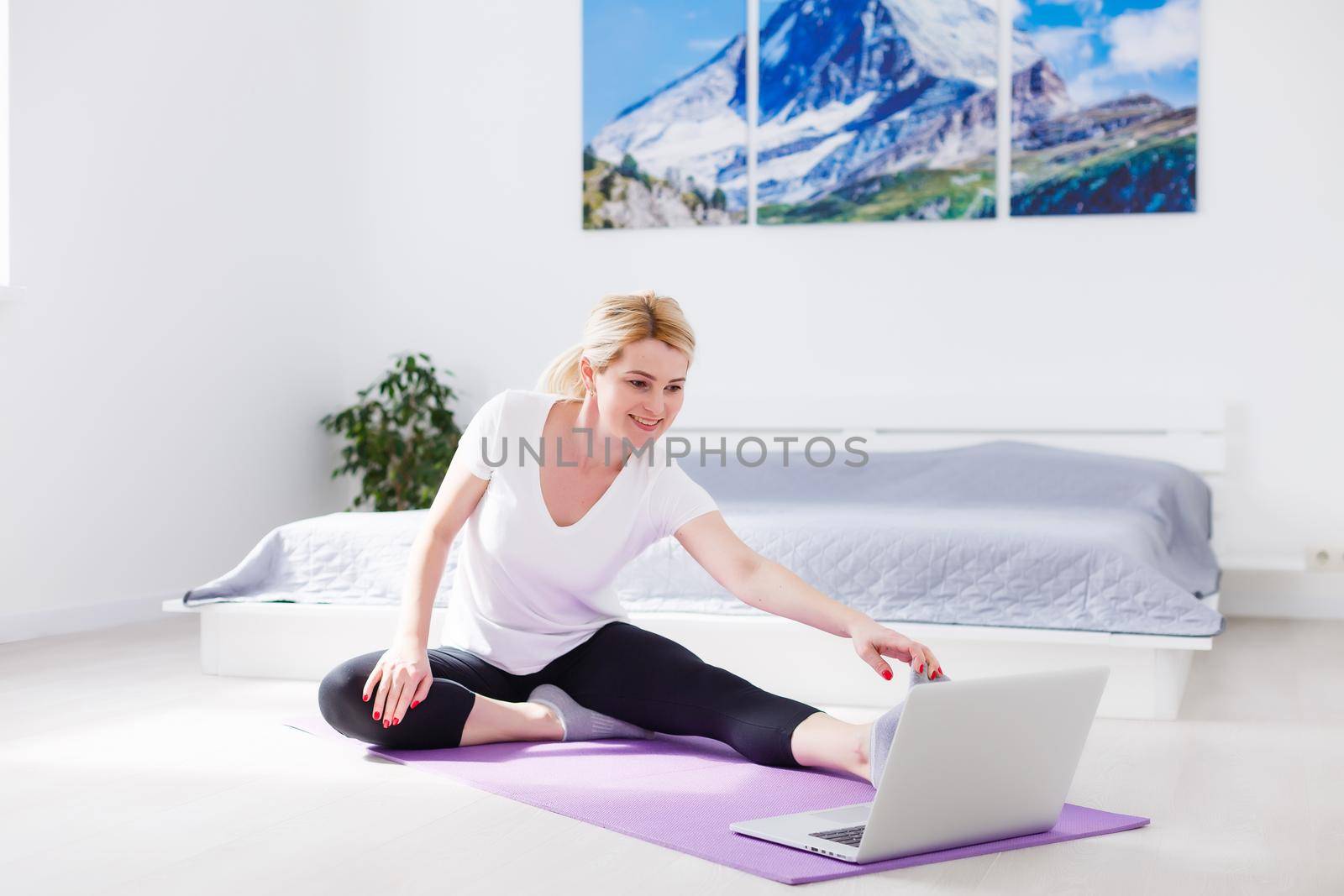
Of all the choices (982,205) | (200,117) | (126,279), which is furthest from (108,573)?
(982,205)

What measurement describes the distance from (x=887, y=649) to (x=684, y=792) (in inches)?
15.3

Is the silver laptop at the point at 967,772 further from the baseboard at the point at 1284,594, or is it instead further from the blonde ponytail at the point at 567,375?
the baseboard at the point at 1284,594

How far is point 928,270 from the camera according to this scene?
459cm

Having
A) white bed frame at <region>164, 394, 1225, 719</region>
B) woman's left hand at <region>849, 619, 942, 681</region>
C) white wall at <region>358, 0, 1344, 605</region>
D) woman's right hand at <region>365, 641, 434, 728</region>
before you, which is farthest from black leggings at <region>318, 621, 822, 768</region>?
white wall at <region>358, 0, 1344, 605</region>

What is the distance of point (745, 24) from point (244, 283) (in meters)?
1.94

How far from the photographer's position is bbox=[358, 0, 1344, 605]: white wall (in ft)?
14.0

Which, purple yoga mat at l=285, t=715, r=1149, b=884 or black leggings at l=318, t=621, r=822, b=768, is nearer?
purple yoga mat at l=285, t=715, r=1149, b=884

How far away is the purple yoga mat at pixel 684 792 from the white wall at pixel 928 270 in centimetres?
254

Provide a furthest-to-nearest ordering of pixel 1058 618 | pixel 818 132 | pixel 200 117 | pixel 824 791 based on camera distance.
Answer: pixel 818 132
pixel 200 117
pixel 1058 618
pixel 824 791

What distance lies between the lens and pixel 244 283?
15.0 feet

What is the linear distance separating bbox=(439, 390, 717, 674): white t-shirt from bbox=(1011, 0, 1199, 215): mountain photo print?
8.81 feet

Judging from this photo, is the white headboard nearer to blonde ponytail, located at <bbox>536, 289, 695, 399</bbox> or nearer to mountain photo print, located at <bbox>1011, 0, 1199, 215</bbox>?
mountain photo print, located at <bbox>1011, 0, 1199, 215</bbox>

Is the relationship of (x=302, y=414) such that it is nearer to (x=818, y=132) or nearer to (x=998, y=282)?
(x=818, y=132)

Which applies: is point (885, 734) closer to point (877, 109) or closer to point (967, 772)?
point (967, 772)
